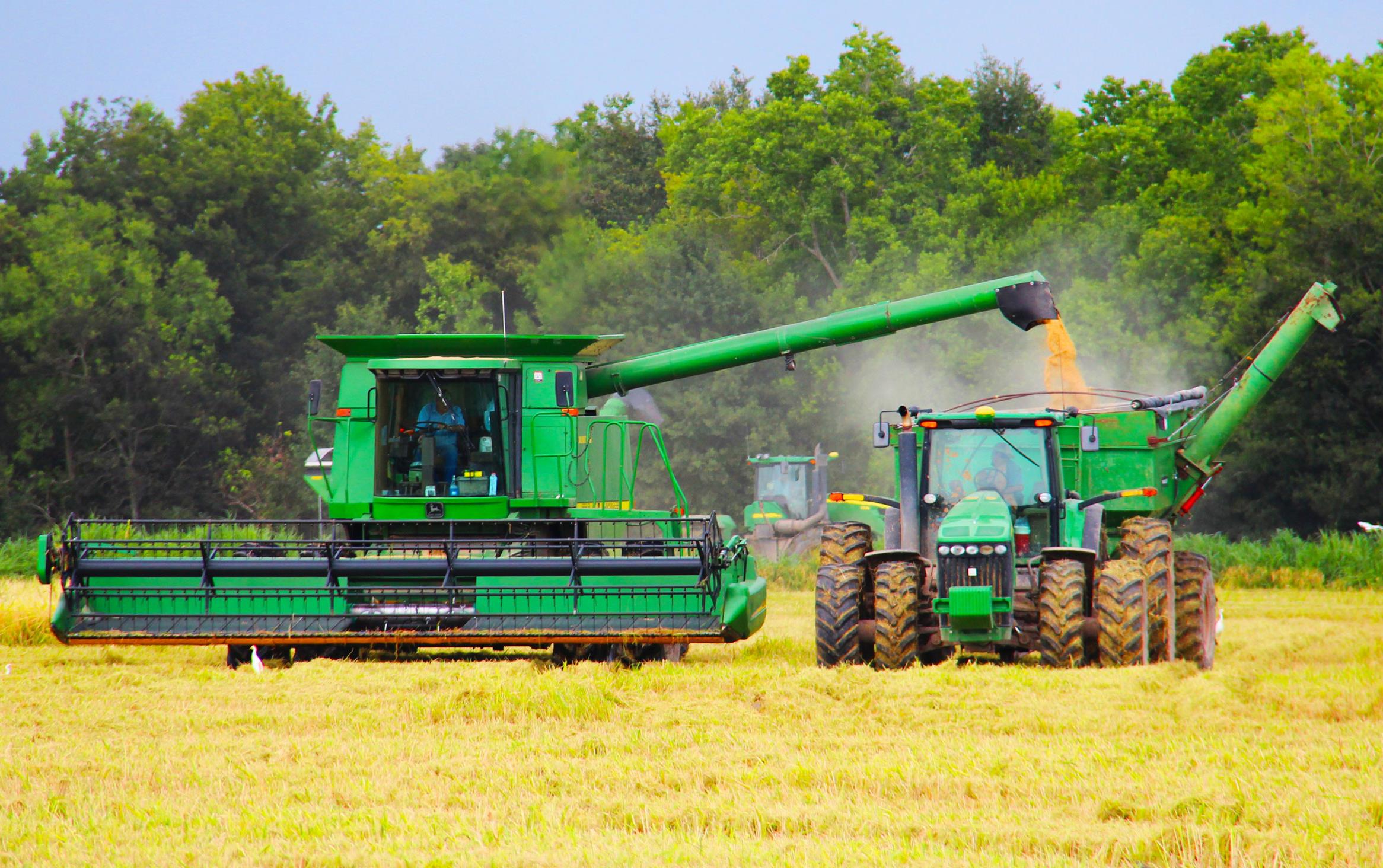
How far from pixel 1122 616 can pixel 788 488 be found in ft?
65.1

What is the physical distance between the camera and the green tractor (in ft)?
91.5

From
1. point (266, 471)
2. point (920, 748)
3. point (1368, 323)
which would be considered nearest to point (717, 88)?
point (266, 471)

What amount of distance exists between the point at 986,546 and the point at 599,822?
5011 mm

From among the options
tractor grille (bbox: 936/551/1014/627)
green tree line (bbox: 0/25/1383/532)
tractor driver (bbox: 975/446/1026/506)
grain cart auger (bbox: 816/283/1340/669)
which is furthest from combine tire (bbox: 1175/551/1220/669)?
green tree line (bbox: 0/25/1383/532)

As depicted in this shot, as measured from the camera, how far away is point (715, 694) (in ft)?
30.7

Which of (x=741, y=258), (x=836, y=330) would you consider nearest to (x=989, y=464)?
(x=836, y=330)

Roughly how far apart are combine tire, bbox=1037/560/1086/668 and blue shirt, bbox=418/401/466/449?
15.6ft

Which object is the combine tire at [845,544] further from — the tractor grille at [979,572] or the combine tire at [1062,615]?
the combine tire at [1062,615]

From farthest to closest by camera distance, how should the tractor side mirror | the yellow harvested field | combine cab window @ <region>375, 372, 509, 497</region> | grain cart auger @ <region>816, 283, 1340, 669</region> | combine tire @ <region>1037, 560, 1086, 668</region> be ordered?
combine cab window @ <region>375, 372, 509, 497</region>, the tractor side mirror, grain cart auger @ <region>816, 283, 1340, 669</region>, combine tire @ <region>1037, 560, 1086, 668</region>, the yellow harvested field

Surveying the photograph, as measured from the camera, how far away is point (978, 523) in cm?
1065

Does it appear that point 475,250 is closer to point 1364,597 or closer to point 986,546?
point 1364,597

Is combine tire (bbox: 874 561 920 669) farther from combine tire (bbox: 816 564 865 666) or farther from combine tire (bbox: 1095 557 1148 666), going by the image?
combine tire (bbox: 1095 557 1148 666)

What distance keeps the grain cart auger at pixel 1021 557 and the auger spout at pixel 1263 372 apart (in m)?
1.18

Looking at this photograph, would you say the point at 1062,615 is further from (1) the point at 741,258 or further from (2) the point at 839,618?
(1) the point at 741,258
